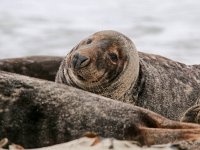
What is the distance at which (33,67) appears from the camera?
8.72 metres

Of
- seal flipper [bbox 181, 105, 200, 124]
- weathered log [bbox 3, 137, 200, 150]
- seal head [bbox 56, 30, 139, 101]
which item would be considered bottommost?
weathered log [bbox 3, 137, 200, 150]

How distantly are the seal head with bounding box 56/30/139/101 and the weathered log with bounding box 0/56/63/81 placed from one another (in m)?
0.76

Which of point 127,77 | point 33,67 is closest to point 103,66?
point 127,77

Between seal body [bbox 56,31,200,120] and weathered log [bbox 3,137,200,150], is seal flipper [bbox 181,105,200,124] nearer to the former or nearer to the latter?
weathered log [bbox 3,137,200,150]

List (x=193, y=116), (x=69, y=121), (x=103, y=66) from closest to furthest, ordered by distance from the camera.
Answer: (x=69, y=121)
(x=193, y=116)
(x=103, y=66)

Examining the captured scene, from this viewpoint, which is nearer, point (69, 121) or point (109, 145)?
point (109, 145)

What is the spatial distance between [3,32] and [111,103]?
10023 mm

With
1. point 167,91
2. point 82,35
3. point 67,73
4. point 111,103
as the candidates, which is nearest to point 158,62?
point 167,91

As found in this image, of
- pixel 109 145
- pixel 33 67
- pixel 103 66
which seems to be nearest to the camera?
pixel 109 145

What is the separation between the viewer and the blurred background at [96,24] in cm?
1309

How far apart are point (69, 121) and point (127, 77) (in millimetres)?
3543

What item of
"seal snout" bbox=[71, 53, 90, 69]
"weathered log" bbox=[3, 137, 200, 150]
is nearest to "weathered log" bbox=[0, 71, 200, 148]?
"weathered log" bbox=[3, 137, 200, 150]

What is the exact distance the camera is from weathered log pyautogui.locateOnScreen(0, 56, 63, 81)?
8.55 metres

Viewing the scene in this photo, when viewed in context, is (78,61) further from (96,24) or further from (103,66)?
(96,24)
